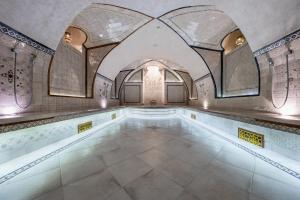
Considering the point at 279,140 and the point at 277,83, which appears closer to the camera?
the point at 279,140

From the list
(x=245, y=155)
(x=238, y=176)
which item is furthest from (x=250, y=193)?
(x=245, y=155)

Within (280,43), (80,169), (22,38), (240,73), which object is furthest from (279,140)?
(22,38)

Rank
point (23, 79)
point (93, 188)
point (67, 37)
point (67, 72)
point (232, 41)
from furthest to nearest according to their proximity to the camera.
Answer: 1. point (232, 41)
2. point (67, 37)
3. point (67, 72)
4. point (23, 79)
5. point (93, 188)

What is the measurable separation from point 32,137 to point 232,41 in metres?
8.84

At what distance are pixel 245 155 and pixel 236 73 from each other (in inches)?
187

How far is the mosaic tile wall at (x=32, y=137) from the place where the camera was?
2088 millimetres

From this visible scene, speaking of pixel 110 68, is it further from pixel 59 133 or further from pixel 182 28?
pixel 59 133

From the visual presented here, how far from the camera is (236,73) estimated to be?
588cm

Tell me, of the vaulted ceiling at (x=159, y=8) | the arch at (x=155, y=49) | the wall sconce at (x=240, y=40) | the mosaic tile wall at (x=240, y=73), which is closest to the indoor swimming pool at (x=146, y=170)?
the vaulted ceiling at (x=159, y=8)

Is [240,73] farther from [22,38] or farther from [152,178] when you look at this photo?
[22,38]

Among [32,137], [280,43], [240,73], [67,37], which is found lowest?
[32,137]

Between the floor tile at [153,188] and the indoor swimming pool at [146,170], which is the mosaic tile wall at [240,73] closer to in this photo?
the indoor swimming pool at [146,170]

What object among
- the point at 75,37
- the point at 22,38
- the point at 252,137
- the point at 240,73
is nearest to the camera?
the point at 252,137

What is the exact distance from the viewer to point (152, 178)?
5.72ft
